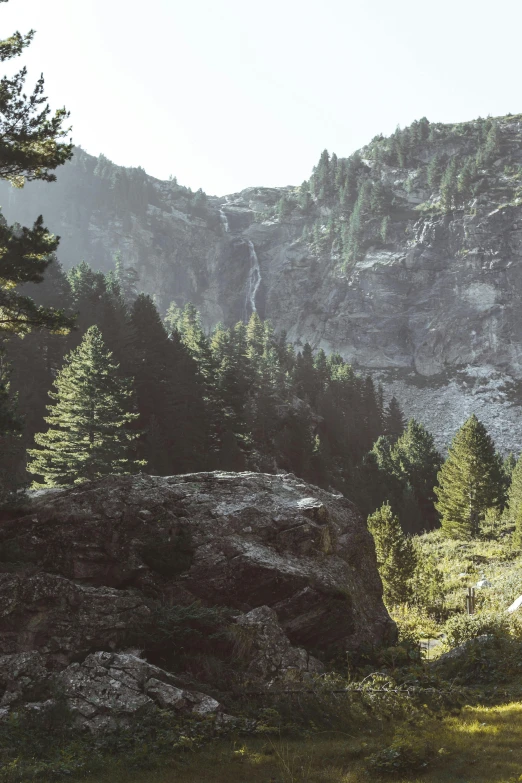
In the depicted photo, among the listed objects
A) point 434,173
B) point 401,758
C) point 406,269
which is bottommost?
point 401,758

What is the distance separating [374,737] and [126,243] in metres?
204

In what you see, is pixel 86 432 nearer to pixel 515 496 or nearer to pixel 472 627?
pixel 472 627

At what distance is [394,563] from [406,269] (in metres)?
144

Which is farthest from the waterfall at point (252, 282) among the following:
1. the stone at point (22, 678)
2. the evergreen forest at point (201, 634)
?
the stone at point (22, 678)

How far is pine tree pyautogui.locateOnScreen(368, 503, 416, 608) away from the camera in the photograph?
102ft

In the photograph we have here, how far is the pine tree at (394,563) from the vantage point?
31.2 meters

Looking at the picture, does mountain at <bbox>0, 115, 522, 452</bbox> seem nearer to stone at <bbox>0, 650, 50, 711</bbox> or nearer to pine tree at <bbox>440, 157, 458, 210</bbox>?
pine tree at <bbox>440, 157, 458, 210</bbox>

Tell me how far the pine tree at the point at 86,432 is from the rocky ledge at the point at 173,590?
32.3 ft

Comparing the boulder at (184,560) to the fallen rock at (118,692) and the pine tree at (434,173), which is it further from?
the pine tree at (434,173)

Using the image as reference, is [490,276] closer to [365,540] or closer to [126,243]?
[126,243]

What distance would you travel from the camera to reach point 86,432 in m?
30.1

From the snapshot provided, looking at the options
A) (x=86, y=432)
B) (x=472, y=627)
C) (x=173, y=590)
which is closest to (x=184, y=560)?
(x=173, y=590)

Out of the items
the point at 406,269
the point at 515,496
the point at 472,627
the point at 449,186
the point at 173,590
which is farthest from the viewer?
the point at 406,269

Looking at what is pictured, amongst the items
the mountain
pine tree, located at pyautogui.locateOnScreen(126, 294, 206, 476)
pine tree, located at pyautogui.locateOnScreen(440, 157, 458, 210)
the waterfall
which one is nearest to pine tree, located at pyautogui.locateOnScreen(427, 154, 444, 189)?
the mountain
